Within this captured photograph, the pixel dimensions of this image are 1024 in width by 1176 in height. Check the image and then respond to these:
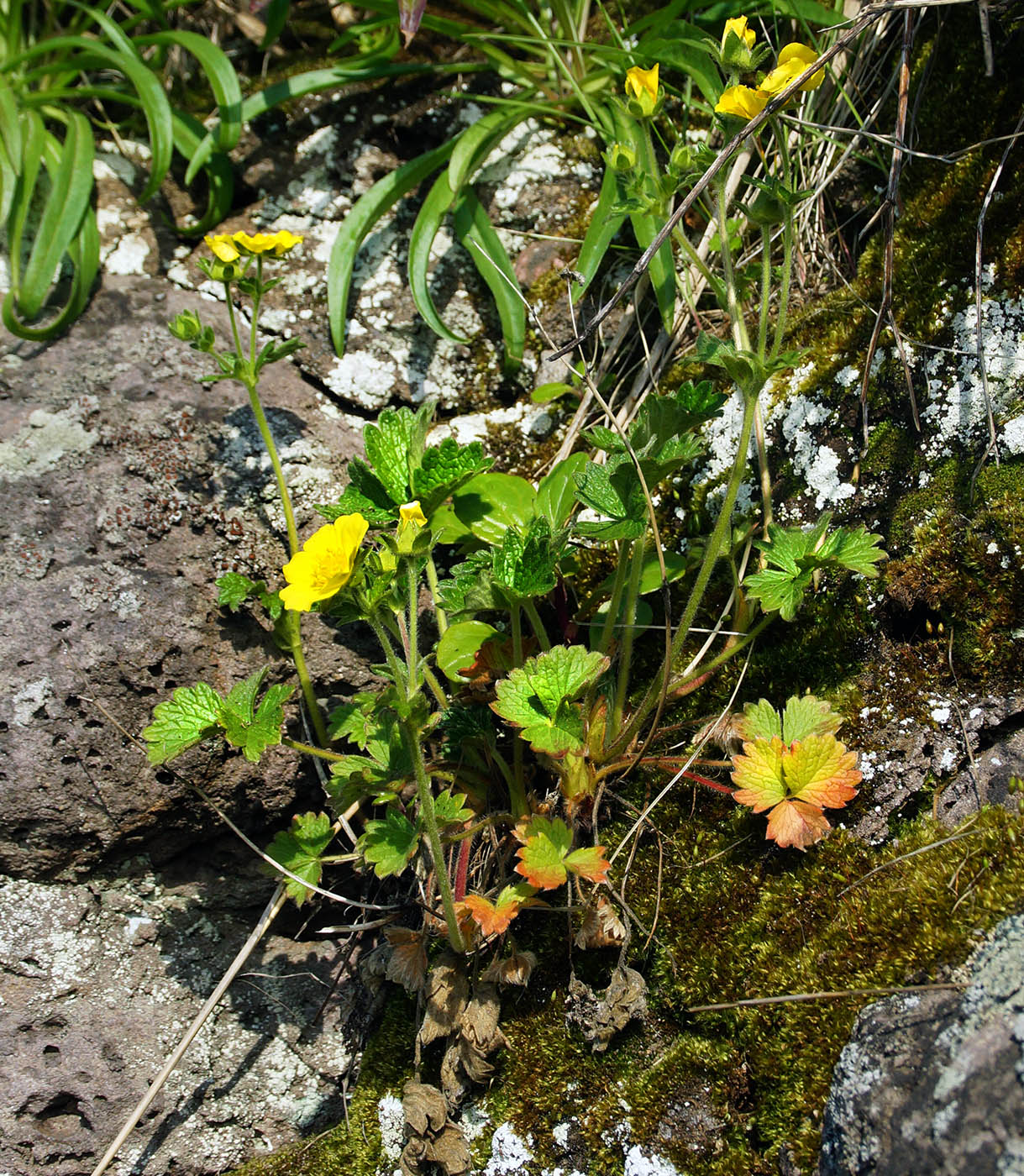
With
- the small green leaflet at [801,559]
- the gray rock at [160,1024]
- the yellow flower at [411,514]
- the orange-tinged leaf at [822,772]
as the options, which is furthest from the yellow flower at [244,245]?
the orange-tinged leaf at [822,772]

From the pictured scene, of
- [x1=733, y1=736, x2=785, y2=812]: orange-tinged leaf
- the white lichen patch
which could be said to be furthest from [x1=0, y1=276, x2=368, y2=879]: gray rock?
[x1=733, y1=736, x2=785, y2=812]: orange-tinged leaf

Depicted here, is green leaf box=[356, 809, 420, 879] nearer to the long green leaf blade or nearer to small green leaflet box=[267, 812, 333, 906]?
small green leaflet box=[267, 812, 333, 906]

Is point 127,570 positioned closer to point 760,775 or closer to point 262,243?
point 262,243

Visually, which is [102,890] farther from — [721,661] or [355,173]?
[355,173]

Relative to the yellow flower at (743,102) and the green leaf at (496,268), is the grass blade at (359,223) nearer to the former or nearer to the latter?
the green leaf at (496,268)

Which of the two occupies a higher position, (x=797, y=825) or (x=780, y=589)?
(x=780, y=589)

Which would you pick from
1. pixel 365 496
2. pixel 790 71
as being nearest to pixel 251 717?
pixel 365 496
